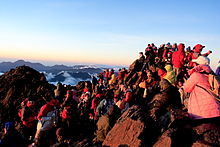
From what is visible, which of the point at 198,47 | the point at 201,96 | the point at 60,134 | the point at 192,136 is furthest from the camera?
the point at 198,47

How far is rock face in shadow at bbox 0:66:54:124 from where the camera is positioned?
68.6 ft

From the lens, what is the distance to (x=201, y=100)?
6324 millimetres

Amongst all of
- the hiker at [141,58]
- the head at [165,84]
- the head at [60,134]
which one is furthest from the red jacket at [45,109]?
the hiker at [141,58]

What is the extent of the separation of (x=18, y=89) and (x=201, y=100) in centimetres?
2109

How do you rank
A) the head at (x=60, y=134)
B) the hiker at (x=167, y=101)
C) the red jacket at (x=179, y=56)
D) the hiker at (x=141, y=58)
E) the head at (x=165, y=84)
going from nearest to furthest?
1. the hiker at (x=167, y=101)
2. the head at (x=60, y=134)
3. the head at (x=165, y=84)
4. the red jacket at (x=179, y=56)
5. the hiker at (x=141, y=58)

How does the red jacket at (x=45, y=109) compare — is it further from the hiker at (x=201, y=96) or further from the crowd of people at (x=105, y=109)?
the hiker at (x=201, y=96)

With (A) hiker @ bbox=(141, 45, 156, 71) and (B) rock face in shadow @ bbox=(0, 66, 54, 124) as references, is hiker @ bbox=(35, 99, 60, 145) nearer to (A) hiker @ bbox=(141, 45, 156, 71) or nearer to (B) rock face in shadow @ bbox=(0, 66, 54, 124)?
(B) rock face in shadow @ bbox=(0, 66, 54, 124)

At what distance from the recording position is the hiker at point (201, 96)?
20.2 feet

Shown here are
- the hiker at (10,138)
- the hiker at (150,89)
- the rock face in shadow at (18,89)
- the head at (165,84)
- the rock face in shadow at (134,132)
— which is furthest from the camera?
the rock face in shadow at (18,89)

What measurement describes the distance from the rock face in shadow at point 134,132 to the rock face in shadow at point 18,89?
13661mm

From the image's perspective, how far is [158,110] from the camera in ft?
29.4

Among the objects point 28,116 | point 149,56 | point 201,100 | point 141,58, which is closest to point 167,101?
point 201,100

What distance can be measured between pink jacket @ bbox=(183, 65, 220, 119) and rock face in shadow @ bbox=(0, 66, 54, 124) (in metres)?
16.2

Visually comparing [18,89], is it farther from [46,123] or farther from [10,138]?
[10,138]
